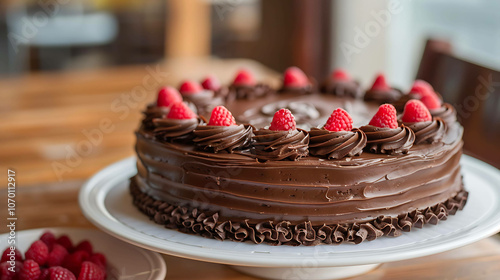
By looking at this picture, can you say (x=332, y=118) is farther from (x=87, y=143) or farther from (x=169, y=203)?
(x=87, y=143)

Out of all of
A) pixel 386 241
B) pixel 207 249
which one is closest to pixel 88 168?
pixel 207 249

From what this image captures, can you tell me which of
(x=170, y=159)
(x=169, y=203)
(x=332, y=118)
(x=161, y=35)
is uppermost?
(x=332, y=118)

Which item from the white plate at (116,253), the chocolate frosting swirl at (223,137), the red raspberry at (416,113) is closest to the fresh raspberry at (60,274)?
the white plate at (116,253)

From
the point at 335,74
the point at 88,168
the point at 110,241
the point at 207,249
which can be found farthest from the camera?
the point at 335,74

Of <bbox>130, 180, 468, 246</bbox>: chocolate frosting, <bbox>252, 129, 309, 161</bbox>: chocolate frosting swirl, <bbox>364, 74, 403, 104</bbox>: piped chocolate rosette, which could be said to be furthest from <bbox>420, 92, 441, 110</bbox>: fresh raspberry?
<bbox>252, 129, 309, 161</bbox>: chocolate frosting swirl

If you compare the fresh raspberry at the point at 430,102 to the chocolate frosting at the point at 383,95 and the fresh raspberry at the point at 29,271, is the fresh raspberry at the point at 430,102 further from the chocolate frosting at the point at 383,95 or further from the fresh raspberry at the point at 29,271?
the fresh raspberry at the point at 29,271

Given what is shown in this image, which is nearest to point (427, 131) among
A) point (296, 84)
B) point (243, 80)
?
point (296, 84)

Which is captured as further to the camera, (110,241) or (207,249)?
(110,241)
